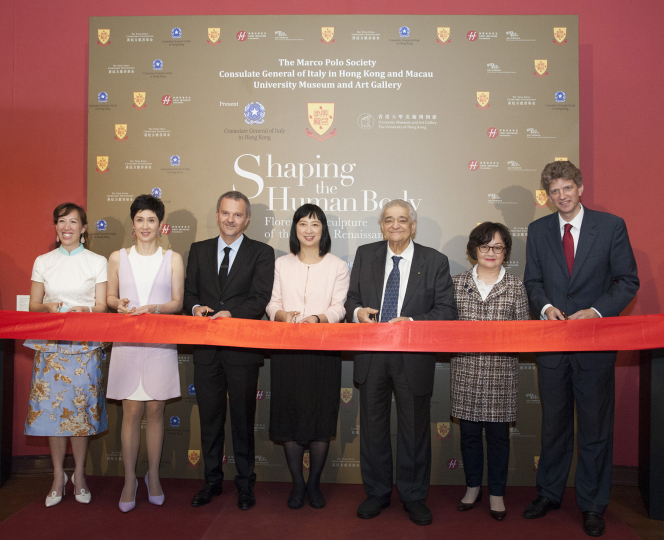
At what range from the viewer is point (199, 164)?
356cm

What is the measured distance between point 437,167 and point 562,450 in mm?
2130

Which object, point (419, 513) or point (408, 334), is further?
point (419, 513)

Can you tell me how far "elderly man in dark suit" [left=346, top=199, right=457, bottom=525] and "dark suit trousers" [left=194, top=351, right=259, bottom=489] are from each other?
74 centimetres

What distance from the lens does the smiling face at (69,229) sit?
306cm

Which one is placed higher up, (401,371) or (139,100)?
(139,100)

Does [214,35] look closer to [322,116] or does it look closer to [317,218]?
[322,116]

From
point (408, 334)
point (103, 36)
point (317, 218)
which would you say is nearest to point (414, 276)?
point (408, 334)

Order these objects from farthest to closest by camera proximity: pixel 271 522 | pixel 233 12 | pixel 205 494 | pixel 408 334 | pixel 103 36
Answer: pixel 233 12 < pixel 103 36 < pixel 205 494 < pixel 271 522 < pixel 408 334

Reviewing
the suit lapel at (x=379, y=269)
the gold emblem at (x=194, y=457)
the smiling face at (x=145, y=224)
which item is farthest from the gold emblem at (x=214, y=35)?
the gold emblem at (x=194, y=457)

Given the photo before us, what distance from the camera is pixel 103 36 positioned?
3547 millimetres

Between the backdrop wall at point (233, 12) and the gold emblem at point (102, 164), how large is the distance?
347 mm

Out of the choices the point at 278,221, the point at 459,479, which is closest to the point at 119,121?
Answer: the point at 278,221

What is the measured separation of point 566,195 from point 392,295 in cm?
124

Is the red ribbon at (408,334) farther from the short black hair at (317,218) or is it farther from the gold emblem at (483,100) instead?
the gold emblem at (483,100)
